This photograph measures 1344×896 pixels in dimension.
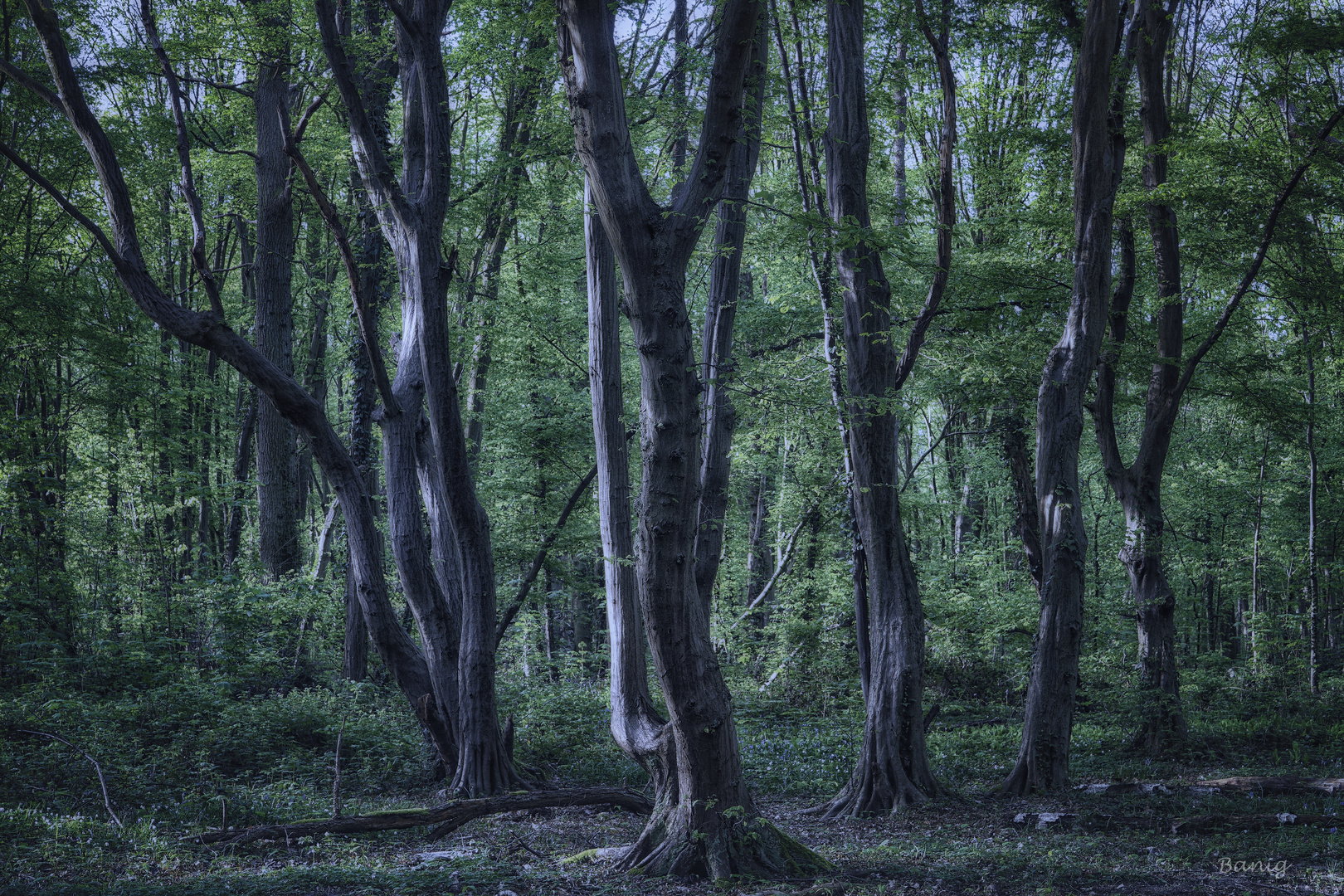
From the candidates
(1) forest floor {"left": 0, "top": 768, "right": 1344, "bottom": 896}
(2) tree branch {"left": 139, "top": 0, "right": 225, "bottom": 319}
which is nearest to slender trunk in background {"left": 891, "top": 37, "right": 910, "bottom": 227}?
(1) forest floor {"left": 0, "top": 768, "right": 1344, "bottom": 896}

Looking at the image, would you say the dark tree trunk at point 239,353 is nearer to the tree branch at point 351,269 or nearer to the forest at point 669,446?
the forest at point 669,446

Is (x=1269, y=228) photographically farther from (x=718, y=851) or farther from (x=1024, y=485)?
(x=718, y=851)

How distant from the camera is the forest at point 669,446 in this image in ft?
16.4

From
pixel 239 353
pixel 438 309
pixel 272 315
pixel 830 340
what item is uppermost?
pixel 272 315

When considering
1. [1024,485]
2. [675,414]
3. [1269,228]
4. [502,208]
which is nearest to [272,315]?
[502,208]

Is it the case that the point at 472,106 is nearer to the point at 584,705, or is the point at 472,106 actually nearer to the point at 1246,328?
the point at 584,705

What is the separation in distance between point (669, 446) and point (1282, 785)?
22.5ft

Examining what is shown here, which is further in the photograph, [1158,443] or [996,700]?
[996,700]

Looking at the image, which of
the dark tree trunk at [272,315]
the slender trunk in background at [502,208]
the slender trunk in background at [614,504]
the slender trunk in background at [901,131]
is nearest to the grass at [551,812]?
the slender trunk in background at [614,504]

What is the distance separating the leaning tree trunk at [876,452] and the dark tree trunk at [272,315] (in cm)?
1033

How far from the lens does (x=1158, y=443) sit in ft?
35.7

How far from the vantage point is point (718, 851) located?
15.1 feet

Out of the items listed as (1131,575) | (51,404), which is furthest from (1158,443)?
(51,404)

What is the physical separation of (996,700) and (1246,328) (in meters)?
7.75
